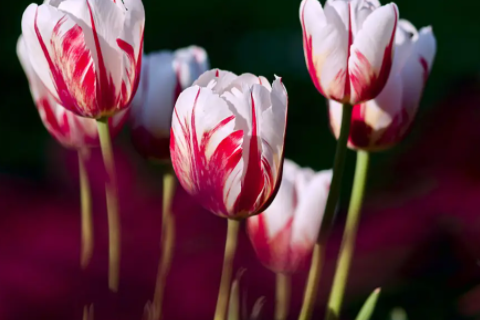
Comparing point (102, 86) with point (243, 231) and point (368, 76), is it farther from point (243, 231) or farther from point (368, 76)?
point (243, 231)

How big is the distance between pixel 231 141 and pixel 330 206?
0.24 ft

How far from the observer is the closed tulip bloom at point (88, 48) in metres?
0.33

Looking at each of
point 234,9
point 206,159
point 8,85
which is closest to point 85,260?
point 206,159

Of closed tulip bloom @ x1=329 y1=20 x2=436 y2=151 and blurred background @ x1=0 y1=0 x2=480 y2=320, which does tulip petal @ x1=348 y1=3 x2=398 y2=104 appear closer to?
closed tulip bloom @ x1=329 y1=20 x2=436 y2=151

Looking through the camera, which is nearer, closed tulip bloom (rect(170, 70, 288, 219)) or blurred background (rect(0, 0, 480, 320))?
closed tulip bloom (rect(170, 70, 288, 219))

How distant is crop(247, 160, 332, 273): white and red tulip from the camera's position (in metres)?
0.39

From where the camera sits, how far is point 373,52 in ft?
1.12

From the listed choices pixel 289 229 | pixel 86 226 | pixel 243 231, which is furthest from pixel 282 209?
pixel 243 231

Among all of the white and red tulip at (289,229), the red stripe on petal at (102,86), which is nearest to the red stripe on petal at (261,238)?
the white and red tulip at (289,229)

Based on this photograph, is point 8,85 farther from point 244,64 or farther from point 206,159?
point 206,159

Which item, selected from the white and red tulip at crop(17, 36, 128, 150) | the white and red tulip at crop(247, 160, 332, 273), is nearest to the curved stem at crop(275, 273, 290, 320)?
the white and red tulip at crop(247, 160, 332, 273)

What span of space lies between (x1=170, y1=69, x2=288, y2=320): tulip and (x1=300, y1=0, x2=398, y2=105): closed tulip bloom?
0.15 ft

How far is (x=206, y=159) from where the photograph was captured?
313 mm

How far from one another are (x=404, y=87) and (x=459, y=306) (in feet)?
0.68
